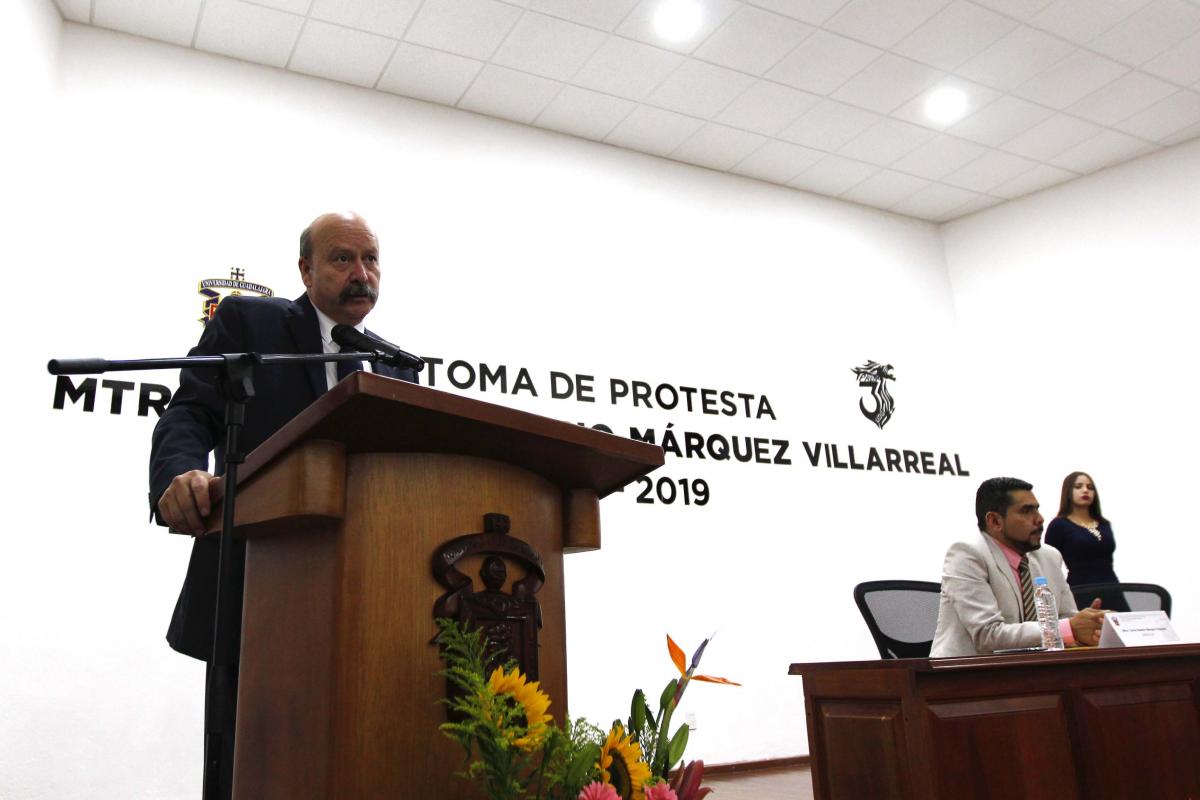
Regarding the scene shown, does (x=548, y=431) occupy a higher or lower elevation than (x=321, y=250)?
lower

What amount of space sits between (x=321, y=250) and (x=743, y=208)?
15.4 ft

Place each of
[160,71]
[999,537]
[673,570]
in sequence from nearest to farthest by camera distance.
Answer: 1. [999,537]
2. [160,71]
3. [673,570]

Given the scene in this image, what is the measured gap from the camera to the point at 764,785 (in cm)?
434

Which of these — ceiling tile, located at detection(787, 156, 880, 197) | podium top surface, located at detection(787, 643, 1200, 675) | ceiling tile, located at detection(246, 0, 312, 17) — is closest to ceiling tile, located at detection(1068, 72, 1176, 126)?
ceiling tile, located at detection(787, 156, 880, 197)

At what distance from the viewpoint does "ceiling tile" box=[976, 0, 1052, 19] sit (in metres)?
4.68

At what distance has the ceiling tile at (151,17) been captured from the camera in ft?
13.7

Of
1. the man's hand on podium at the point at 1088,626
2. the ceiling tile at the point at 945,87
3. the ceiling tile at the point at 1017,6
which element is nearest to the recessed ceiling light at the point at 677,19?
the ceiling tile at the point at 1017,6

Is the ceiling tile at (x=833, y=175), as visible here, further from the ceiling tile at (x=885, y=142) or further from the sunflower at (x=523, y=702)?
the sunflower at (x=523, y=702)

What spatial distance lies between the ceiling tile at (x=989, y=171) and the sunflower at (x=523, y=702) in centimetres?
609

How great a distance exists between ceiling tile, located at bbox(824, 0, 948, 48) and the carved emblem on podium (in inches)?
171

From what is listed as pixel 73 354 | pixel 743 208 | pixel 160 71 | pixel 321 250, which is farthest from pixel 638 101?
pixel 321 250

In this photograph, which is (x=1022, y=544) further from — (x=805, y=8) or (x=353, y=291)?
(x=805, y=8)

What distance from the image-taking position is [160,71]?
4379 millimetres

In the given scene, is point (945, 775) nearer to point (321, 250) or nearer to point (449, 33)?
point (321, 250)
